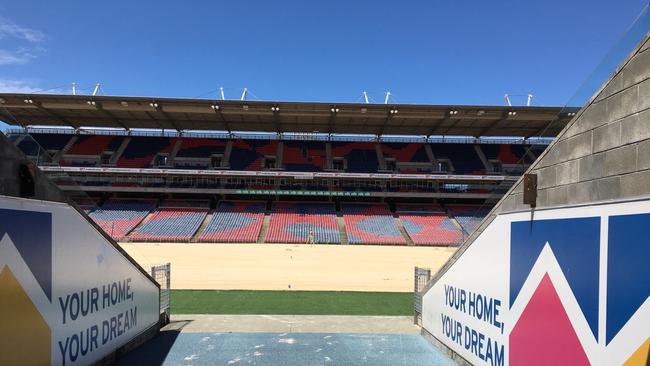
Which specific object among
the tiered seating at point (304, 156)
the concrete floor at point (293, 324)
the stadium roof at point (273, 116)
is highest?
the stadium roof at point (273, 116)

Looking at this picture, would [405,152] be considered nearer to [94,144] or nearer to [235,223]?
[235,223]

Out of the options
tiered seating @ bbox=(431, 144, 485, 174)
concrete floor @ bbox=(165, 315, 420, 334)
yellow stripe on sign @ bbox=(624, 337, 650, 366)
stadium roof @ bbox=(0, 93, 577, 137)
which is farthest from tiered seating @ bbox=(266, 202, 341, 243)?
yellow stripe on sign @ bbox=(624, 337, 650, 366)

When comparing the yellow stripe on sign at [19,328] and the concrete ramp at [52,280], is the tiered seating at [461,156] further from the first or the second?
the yellow stripe on sign at [19,328]

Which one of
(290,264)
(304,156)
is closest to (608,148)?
(290,264)

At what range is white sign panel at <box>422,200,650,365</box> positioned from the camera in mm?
3426

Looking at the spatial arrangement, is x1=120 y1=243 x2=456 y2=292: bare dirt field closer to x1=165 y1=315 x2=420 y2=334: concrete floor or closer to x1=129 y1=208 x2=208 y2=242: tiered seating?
x1=129 y1=208 x2=208 y2=242: tiered seating

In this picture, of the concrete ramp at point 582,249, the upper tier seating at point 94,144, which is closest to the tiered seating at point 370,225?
the upper tier seating at point 94,144

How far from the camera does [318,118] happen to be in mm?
43312

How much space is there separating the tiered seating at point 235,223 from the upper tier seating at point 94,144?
1408 centimetres

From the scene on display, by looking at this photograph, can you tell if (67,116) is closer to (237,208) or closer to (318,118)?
(237,208)

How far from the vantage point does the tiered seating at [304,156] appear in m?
46.6

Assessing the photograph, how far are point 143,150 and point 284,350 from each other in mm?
44786

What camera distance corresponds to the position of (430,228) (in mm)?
40312

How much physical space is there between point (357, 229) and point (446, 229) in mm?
7919
